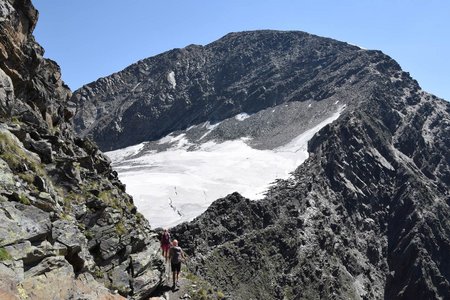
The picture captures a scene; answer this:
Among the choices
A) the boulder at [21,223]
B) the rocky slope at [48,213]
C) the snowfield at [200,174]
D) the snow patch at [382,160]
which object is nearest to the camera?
the boulder at [21,223]

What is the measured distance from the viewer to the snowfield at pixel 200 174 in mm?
108562

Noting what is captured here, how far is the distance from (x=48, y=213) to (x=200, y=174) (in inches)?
4903

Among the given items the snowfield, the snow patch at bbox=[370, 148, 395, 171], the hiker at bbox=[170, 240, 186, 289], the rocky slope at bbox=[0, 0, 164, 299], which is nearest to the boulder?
the rocky slope at bbox=[0, 0, 164, 299]

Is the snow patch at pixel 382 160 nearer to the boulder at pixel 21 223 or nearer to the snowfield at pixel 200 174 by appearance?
the snowfield at pixel 200 174

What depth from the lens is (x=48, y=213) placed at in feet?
47.8

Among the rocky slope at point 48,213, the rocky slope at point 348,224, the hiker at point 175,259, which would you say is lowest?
the rocky slope at point 348,224

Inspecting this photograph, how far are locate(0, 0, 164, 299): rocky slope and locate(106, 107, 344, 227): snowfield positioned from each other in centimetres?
7328

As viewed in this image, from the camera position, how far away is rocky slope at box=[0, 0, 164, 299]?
42.4 feet

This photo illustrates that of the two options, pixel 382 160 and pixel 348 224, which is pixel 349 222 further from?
pixel 382 160

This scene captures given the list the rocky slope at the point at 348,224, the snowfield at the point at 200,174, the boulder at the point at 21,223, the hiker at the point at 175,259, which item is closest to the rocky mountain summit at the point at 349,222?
the rocky slope at the point at 348,224

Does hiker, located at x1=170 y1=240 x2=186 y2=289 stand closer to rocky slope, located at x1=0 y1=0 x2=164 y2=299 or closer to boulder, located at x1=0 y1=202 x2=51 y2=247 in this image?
rocky slope, located at x1=0 y1=0 x2=164 y2=299

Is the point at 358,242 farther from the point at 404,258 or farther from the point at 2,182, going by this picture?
the point at 2,182

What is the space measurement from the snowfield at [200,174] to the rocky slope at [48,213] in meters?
73.3

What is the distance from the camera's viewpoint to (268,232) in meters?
92.1
